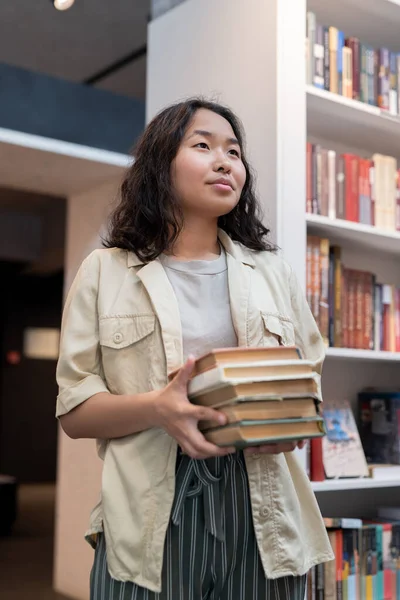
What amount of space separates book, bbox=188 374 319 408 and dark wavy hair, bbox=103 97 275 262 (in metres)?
0.37

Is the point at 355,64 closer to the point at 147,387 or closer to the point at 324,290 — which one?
the point at 324,290

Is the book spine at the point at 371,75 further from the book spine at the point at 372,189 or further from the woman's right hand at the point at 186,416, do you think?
Result: the woman's right hand at the point at 186,416

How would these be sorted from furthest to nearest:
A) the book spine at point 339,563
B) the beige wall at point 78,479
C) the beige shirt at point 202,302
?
the beige wall at point 78,479
the book spine at point 339,563
the beige shirt at point 202,302

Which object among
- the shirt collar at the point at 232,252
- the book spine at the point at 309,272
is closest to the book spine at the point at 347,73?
the book spine at the point at 309,272

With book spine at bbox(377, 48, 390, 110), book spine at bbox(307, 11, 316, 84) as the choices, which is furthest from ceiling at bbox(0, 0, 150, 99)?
book spine at bbox(307, 11, 316, 84)

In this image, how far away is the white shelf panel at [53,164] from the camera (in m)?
3.69

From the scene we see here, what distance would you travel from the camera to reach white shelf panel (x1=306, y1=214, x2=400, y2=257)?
7.39 feet

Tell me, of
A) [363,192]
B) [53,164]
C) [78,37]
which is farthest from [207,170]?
[78,37]

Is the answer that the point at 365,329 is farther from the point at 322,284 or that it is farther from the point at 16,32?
the point at 16,32

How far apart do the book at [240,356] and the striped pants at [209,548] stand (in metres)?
0.22

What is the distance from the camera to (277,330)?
1.43 meters

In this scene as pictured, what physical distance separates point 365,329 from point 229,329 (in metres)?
1.18

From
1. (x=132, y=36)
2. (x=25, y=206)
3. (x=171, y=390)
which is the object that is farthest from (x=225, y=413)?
(x=25, y=206)

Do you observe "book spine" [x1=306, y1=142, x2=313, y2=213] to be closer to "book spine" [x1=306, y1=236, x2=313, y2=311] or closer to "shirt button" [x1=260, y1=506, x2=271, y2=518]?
"book spine" [x1=306, y1=236, x2=313, y2=311]
